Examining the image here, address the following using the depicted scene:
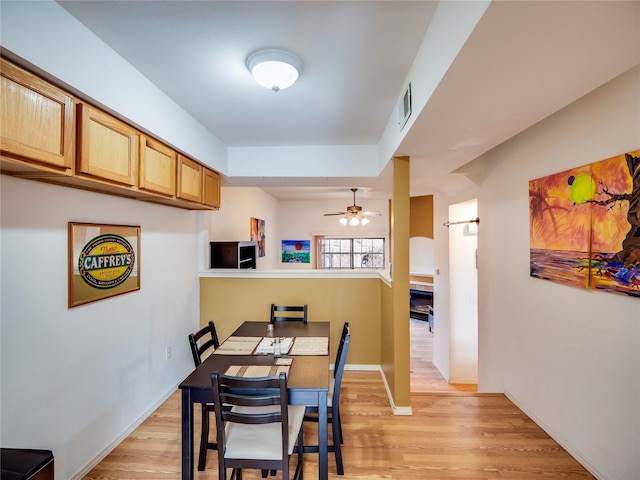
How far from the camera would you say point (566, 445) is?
6.81 ft

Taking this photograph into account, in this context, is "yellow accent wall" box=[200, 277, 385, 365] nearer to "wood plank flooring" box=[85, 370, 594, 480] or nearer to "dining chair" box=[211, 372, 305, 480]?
"wood plank flooring" box=[85, 370, 594, 480]

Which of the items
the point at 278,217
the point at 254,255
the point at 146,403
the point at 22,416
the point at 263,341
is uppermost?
the point at 278,217

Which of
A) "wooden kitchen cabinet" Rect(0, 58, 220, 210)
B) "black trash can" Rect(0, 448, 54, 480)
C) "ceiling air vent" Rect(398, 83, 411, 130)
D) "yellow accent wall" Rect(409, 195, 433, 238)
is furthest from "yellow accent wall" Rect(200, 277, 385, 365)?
"yellow accent wall" Rect(409, 195, 433, 238)

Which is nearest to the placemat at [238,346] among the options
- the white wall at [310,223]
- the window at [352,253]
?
the white wall at [310,223]

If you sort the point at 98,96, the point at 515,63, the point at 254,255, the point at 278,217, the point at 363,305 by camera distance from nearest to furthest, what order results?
the point at 515,63 → the point at 98,96 → the point at 363,305 → the point at 254,255 → the point at 278,217

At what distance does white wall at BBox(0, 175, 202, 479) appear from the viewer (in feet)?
5.23

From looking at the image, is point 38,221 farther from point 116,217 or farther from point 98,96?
point 98,96

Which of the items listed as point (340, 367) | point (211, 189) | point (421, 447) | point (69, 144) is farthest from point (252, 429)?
point (211, 189)

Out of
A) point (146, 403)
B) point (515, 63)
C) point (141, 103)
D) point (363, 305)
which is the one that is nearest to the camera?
point (515, 63)

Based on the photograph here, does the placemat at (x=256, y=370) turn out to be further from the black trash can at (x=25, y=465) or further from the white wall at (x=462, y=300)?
the white wall at (x=462, y=300)

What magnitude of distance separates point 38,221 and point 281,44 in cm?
170

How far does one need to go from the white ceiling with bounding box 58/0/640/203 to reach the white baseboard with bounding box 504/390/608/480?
2.17 metres

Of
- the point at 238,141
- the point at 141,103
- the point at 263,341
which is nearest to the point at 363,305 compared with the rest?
the point at 263,341

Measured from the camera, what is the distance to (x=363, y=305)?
3.62m
